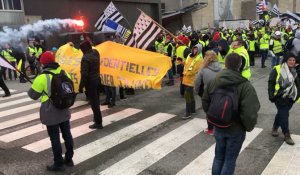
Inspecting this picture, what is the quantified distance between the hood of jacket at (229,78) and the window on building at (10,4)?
22.9 meters

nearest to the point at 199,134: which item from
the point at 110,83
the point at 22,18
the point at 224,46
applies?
the point at 224,46

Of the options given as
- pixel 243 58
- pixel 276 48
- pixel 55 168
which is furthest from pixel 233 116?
pixel 276 48

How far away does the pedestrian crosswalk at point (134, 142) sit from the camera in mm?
5605

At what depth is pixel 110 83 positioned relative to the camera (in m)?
9.38

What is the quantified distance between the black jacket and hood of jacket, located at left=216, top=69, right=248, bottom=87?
13.2 ft

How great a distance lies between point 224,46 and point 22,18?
65.5 ft

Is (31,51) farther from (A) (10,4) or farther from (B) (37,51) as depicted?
(A) (10,4)

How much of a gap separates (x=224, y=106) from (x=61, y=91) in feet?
8.28

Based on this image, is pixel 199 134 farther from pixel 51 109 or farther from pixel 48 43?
pixel 48 43

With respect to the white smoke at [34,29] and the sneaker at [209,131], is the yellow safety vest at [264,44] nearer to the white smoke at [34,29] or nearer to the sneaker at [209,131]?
the white smoke at [34,29]

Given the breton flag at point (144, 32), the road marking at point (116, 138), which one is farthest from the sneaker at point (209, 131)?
the breton flag at point (144, 32)

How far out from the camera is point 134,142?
686cm

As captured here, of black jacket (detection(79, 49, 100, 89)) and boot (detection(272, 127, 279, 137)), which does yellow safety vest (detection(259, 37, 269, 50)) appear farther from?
black jacket (detection(79, 49, 100, 89))

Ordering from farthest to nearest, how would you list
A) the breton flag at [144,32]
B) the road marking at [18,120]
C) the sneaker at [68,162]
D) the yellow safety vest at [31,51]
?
the yellow safety vest at [31,51] → the breton flag at [144,32] → the road marking at [18,120] → the sneaker at [68,162]
